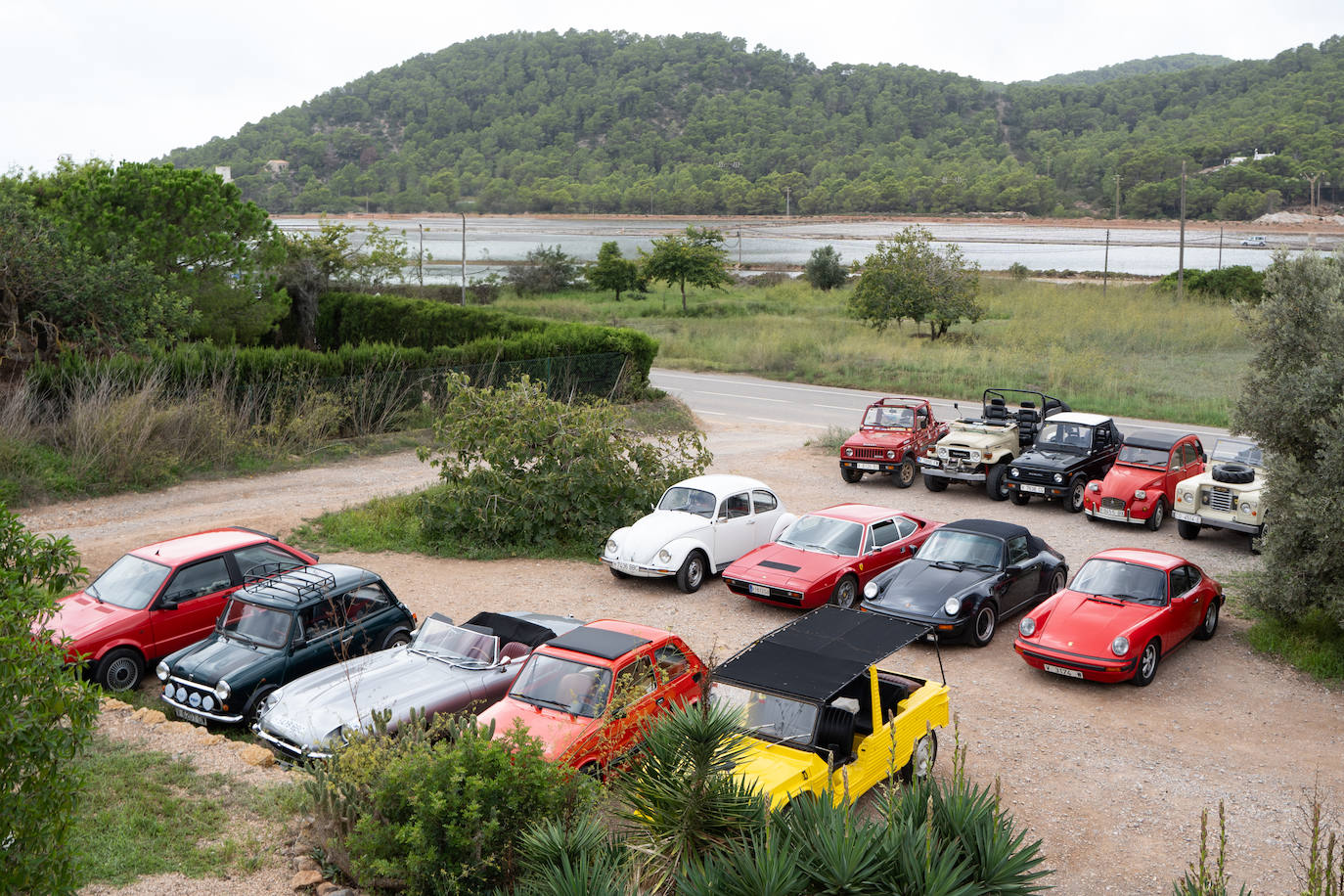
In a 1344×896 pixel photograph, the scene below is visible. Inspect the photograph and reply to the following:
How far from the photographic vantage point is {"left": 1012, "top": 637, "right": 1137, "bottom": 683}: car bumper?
11.3 metres

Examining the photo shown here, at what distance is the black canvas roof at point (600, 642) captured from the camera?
30.6 feet

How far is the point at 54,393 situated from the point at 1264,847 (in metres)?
22.0

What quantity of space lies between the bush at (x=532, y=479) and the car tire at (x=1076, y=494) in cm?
777

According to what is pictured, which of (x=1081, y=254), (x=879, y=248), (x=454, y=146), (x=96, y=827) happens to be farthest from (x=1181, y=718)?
(x=454, y=146)

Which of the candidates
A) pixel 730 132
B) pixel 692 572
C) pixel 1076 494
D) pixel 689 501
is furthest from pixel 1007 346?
pixel 730 132

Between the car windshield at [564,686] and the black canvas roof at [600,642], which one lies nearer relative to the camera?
the car windshield at [564,686]

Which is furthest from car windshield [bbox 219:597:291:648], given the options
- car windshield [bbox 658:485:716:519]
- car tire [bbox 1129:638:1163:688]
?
car tire [bbox 1129:638:1163:688]

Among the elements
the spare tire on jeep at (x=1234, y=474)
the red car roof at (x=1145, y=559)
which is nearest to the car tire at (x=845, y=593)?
the red car roof at (x=1145, y=559)

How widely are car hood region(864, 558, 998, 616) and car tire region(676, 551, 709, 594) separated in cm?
288

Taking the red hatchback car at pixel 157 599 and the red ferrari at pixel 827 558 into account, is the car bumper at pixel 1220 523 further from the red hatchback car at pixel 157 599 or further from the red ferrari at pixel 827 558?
the red hatchback car at pixel 157 599

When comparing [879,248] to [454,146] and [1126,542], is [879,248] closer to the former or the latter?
[1126,542]

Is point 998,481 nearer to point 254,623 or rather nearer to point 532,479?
point 532,479

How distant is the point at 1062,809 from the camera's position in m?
8.91

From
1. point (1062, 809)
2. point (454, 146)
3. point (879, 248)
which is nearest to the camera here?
point (1062, 809)
